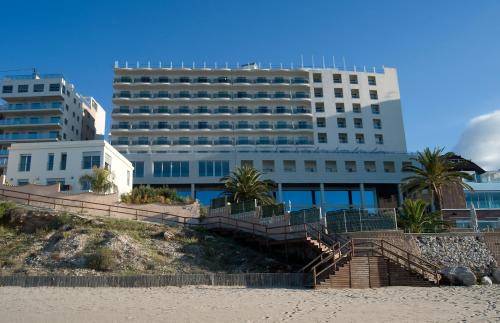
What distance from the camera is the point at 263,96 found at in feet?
276

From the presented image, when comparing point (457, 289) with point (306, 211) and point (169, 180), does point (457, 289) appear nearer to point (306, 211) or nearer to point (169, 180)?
point (306, 211)

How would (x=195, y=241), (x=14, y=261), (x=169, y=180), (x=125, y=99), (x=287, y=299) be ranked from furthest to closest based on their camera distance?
1. (x=125, y=99)
2. (x=169, y=180)
3. (x=195, y=241)
4. (x=14, y=261)
5. (x=287, y=299)

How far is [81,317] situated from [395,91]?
257 ft

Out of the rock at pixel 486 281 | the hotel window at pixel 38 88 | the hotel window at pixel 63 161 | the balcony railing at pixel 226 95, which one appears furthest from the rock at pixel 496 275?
the hotel window at pixel 38 88

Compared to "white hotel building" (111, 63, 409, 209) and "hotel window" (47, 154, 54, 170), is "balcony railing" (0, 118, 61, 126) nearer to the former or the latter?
"white hotel building" (111, 63, 409, 209)

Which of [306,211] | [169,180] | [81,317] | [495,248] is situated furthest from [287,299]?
[169,180]

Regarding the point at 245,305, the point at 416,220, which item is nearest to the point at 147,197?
the point at 416,220

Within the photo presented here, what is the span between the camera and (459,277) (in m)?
24.0

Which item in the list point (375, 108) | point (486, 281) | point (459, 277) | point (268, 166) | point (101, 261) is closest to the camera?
point (459, 277)

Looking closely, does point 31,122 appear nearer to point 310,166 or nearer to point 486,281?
point 310,166

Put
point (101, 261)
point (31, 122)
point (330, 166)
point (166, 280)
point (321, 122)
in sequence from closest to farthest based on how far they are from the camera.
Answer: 1. point (166, 280)
2. point (101, 261)
3. point (330, 166)
4. point (31, 122)
5. point (321, 122)

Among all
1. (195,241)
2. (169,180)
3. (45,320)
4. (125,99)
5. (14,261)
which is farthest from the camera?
(125,99)

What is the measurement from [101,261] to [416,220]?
19694 mm

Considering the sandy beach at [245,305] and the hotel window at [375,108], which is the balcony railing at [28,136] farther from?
the sandy beach at [245,305]
